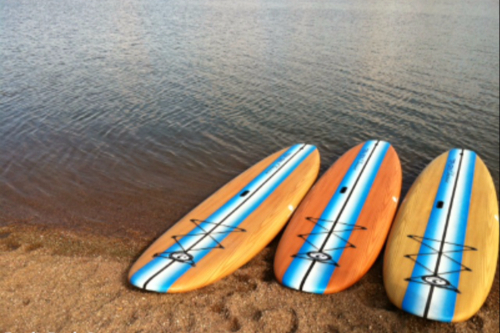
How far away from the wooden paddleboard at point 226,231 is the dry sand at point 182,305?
20cm

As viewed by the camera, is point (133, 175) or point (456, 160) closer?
point (456, 160)

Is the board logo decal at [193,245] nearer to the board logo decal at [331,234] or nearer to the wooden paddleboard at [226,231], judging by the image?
the wooden paddleboard at [226,231]

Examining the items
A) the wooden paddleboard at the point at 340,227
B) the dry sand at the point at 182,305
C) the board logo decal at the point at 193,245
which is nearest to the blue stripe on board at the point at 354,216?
the wooden paddleboard at the point at 340,227

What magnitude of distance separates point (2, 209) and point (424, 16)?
29872 mm

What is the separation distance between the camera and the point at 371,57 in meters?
17.4

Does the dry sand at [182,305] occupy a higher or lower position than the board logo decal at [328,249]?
lower

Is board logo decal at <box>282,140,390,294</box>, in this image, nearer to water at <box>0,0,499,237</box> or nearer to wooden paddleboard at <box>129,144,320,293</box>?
wooden paddleboard at <box>129,144,320,293</box>

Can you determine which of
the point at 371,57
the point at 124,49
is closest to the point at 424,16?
the point at 371,57

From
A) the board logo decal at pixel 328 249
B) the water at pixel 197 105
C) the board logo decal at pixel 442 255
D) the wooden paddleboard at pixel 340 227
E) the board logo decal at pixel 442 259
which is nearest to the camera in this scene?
the board logo decal at pixel 442 255

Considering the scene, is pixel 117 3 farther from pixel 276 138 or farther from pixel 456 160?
pixel 456 160

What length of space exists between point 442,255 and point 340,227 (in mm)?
1434

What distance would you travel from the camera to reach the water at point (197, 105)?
826 cm

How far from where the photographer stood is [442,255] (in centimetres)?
539

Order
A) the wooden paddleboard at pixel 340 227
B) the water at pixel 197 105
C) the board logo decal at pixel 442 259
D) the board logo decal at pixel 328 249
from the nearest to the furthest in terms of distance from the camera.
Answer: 1. the board logo decal at pixel 442 259
2. the wooden paddleboard at pixel 340 227
3. the board logo decal at pixel 328 249
4. the water at pixel 197 105
